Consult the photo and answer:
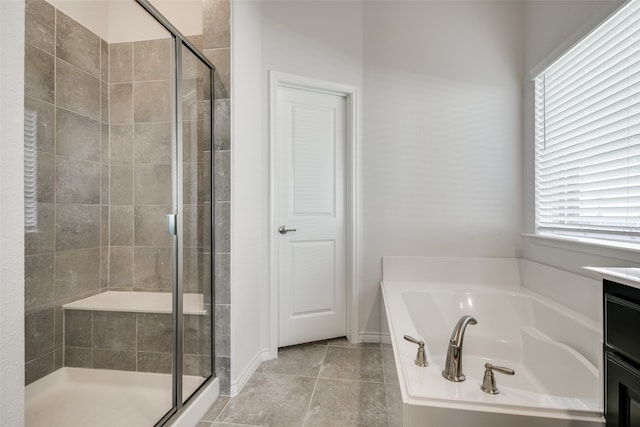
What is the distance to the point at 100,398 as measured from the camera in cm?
135

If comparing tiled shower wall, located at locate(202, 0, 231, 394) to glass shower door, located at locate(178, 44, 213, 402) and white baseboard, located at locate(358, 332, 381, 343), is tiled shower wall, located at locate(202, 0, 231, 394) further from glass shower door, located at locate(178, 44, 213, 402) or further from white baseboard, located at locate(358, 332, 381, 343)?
white baseboard, located at locate(358, 332, 381, 343)

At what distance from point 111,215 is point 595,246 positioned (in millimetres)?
2313

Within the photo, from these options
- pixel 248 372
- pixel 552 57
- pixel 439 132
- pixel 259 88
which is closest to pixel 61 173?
pixel 259 88

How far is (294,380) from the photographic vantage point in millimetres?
2004

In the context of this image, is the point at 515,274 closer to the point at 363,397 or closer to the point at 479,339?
the point at 479,339

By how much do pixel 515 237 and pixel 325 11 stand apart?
7.61ft

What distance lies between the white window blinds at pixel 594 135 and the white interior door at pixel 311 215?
4.74 ft

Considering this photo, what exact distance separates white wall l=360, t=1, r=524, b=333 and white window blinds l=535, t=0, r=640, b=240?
A: 30 cm

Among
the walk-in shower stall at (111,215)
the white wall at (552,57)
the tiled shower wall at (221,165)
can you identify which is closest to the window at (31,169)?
the walk-in shower stall at (111,215)

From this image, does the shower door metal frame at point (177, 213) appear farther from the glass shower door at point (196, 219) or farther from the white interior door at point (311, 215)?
the white interior door at point (311, 215)

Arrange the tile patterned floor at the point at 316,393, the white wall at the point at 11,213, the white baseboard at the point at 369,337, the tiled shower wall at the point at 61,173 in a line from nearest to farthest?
the white wall at the point at 11,213 < the tiled shower wall at the point at 61,173 < the tile patterned floor at the point at 316,393 < the white baseboard at the point at 369,337

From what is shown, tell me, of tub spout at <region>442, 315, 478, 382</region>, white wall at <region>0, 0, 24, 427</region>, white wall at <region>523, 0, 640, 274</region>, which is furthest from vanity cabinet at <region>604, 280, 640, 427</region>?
white wall at <region>0, 0, 24, 427</region>

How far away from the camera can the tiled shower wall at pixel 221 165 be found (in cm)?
179

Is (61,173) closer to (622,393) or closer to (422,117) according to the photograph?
(622,393)
